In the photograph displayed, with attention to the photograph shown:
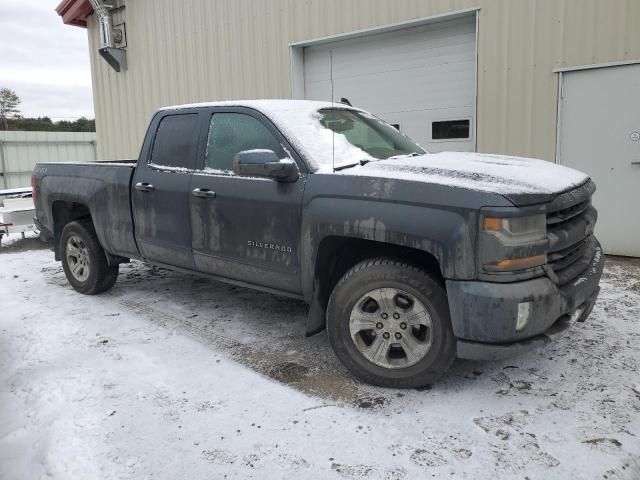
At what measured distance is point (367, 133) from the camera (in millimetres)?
4309

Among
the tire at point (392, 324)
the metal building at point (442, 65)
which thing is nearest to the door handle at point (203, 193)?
the tire at point (392, 324)

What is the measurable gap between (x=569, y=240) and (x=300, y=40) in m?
6.87

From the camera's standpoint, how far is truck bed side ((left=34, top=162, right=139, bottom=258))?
16.1 ft

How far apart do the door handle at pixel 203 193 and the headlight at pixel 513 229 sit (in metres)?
2.11

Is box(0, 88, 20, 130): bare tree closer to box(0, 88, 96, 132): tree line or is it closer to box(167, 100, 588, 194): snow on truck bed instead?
box(0, 88, 96, 132): tree line

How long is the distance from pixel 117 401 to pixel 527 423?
2.36 metres

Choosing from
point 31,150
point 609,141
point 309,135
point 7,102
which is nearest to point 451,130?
point 609,141

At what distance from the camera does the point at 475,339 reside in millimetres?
2959

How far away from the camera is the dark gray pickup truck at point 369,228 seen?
290 centimetres

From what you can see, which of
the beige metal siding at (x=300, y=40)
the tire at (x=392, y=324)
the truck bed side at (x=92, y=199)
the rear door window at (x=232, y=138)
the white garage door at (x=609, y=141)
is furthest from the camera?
the beige metal siding at (x=300, y=40)

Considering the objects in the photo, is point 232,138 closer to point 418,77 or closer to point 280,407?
point 280,407

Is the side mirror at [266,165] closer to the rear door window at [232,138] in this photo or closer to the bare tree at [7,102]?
the rear door window at [232,138]

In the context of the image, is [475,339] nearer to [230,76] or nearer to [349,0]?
[349,0]

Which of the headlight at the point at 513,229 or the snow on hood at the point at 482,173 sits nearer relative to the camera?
the headlight at the point at 513,229
